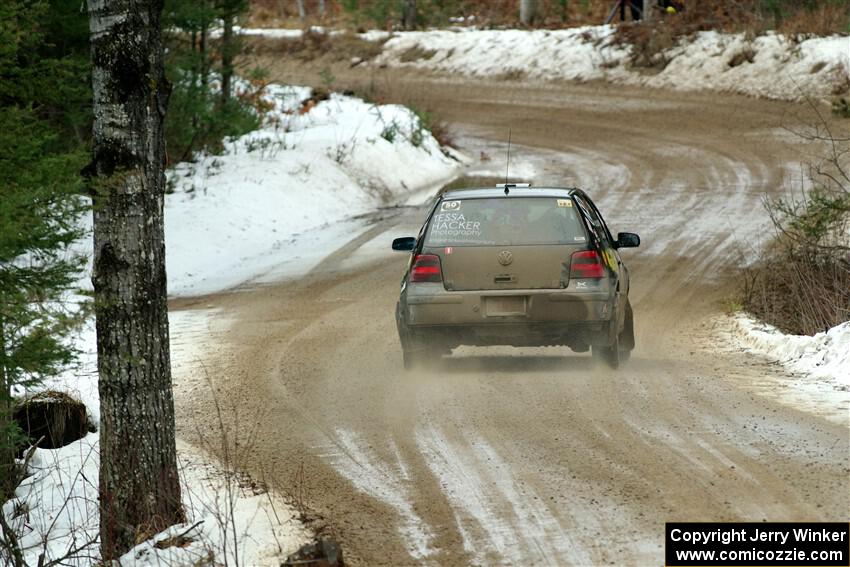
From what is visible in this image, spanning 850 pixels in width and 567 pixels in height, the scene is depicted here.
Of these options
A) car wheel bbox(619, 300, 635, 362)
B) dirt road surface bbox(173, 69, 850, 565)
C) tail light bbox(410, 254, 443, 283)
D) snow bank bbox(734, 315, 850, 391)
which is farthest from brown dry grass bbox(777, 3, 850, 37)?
tail light bbox(410, 254, 443, 283)

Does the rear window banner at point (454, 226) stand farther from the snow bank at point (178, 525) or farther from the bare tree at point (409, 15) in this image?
the bare tree at point (409, 15)

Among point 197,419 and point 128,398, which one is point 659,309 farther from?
point 128,398

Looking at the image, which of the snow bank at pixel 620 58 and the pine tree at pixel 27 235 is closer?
the pine tree at pixel 27 235

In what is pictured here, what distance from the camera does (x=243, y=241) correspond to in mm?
21469

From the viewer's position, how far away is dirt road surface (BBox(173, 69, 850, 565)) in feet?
24.9

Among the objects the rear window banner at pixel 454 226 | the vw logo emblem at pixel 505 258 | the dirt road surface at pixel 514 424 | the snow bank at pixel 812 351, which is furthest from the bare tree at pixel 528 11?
the vw logo emblem at pixel 505 258

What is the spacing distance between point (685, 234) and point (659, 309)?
4.97 meters

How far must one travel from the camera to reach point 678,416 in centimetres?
998

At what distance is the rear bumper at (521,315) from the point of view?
11.5m

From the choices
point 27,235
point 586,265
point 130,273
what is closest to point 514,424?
point 586,265

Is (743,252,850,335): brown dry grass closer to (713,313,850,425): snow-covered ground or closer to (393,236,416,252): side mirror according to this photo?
(713,313,850,425): snow-covered ground

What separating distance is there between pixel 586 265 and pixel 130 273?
503 centimetres

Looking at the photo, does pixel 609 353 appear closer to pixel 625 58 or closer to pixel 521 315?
pixel 521 315

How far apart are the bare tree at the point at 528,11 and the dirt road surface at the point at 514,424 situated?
26657mm
